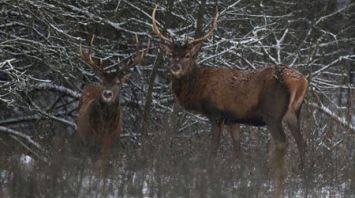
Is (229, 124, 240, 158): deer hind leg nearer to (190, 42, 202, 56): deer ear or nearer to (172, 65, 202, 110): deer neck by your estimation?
(172, 65, 202, 110): deer neck

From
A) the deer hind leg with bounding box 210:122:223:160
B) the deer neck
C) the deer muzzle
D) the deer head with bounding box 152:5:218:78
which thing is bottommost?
the deer hind leg with bounding box 210:122:223:160

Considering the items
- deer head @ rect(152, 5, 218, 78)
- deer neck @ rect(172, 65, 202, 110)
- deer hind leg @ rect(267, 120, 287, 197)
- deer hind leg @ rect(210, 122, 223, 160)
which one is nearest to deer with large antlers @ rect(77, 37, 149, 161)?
deer head @ rect(152, 5, 218, 78)

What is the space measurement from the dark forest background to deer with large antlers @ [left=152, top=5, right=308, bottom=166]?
367mm

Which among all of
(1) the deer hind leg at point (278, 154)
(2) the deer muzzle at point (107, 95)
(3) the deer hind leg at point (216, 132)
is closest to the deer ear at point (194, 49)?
(3) the deer hind leg at point (216, 132)

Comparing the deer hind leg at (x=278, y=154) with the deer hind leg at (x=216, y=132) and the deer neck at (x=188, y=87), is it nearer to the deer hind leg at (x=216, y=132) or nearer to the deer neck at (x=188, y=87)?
the deer hind leg at (x=216, y=132)

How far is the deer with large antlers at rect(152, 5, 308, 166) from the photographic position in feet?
35.3

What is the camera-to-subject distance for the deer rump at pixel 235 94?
10.8 meters

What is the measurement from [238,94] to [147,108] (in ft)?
10.6

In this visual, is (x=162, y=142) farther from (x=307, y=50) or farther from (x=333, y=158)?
(x=307, y=50)

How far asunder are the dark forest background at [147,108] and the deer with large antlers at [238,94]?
14.5 inches

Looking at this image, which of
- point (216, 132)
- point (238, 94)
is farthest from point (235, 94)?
point (216, 132)

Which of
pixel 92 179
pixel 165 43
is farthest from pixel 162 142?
pixel 165 43

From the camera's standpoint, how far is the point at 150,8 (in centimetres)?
1516

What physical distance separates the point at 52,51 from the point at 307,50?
215 inches
